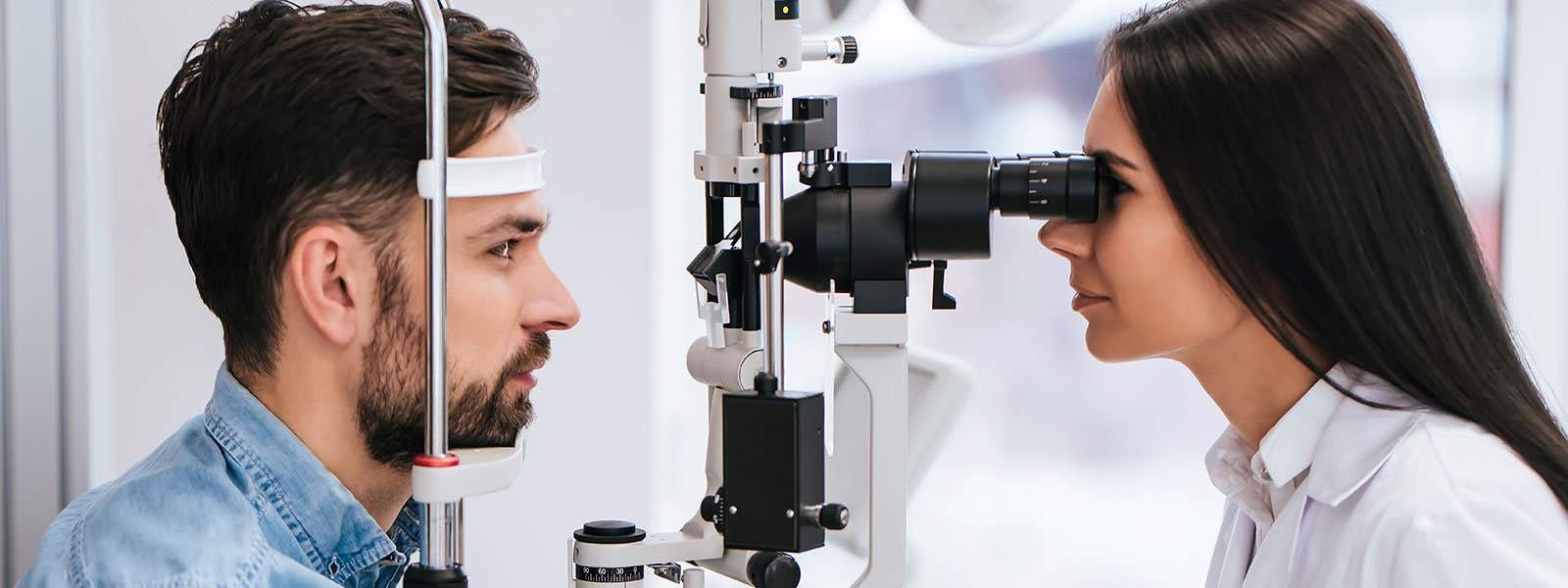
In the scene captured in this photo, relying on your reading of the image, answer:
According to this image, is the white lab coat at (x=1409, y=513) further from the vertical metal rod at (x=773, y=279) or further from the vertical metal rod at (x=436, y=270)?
the vertical metal rod at (x=436, y=270)

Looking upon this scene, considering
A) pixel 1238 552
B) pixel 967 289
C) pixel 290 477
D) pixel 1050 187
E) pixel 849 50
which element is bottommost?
pixel 1238 552

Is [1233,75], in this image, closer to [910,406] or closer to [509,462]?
[509,462]

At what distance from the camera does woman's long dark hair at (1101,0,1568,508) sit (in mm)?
1147

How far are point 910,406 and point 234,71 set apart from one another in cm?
133

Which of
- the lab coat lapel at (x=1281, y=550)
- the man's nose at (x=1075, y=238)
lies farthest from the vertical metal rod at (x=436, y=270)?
the lab coat lapel at (x=1281, y=550)

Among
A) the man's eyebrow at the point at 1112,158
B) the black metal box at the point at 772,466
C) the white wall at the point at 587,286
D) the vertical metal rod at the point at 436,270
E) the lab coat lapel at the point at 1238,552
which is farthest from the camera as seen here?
the white wall at the point at 587,286

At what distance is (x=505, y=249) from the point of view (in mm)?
1230

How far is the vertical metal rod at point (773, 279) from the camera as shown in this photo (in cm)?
117

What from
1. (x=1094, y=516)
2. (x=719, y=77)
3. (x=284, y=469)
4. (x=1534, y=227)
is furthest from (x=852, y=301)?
(x=1534, y=227)

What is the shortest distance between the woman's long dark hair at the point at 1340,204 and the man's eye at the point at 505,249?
552 millimetres

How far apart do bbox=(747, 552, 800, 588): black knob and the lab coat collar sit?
433 mm

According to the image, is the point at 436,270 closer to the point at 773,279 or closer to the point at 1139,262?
the point at 773,279

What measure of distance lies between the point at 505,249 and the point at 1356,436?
719 mm

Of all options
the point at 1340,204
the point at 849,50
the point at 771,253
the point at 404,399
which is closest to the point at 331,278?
the point at 404,399
